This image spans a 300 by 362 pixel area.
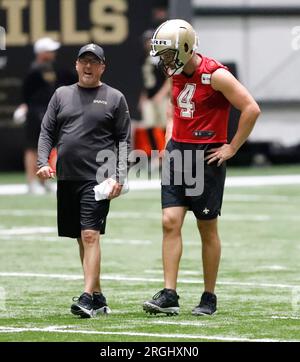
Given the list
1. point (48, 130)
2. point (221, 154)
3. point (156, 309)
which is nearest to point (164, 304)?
point (156, 309)

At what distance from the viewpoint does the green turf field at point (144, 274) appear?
Result: 934 centimetres

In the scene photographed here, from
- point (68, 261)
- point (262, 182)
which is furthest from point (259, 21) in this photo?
point (68, 261)

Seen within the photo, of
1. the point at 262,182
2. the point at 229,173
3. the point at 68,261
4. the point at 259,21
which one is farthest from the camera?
the point at 259,21

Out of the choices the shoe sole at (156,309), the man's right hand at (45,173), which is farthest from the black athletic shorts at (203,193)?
the man's right hand at (45,173)

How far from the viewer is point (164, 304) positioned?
10.0 meters

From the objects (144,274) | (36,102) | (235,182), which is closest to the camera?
(144,274)

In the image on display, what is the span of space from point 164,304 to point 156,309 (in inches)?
2.8

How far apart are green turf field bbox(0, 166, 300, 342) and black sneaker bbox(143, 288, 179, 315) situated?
68mm

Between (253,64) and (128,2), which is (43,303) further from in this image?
(253,64)

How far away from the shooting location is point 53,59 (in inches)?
958

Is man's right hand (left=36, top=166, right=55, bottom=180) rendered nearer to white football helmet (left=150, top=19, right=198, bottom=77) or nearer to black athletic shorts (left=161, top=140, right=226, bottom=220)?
black athletic shorts (left=161, top=140, right=226, bottom=220)

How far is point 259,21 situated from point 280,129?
2392mm

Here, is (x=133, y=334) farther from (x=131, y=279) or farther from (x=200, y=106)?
(x=131, y=279)

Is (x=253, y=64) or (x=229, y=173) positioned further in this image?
(x=253, y=64)
